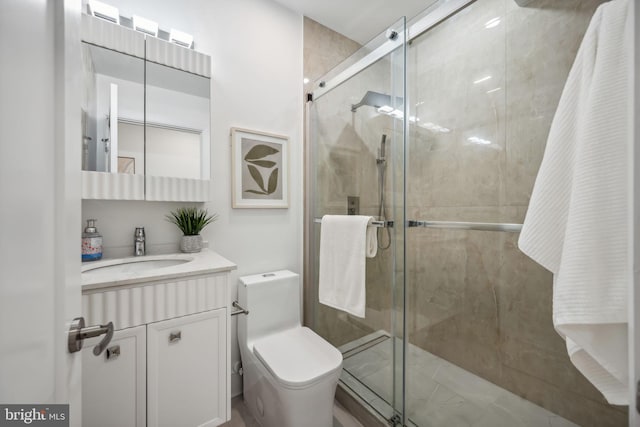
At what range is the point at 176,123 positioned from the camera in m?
1.48

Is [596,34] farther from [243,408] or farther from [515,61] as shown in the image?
[243,408]

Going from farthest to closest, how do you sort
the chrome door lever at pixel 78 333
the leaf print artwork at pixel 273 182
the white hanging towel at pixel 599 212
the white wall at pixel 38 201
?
the leaf print artwork at pixel 273 182
the white hanging towel at pixel 599 212
the chrome door lever at pixel 78 333
the white wall at pixel 38 201

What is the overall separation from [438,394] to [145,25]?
242cm

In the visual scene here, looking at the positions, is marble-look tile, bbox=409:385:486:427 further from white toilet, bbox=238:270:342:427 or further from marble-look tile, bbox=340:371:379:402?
white toilet, bbox=238:270:342:427

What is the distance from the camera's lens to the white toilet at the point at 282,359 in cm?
118

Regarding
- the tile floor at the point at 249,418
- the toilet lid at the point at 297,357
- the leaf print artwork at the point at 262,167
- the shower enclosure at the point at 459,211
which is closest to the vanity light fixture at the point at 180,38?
the leaf print artwork at the point at 262,167

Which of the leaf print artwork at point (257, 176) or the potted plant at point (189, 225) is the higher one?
the leaf print artwork at point (257, 176)

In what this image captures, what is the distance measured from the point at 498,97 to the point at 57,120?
62.3 inches

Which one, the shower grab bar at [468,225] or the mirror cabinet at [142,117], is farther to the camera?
the mirror cabinet at [142,117]

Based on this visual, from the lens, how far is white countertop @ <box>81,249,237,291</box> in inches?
37.9

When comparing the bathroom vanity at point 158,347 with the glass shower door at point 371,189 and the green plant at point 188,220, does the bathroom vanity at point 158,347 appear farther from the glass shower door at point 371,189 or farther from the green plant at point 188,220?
the glass shower door at point 371,189

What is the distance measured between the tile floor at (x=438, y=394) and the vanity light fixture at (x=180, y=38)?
1934 mm

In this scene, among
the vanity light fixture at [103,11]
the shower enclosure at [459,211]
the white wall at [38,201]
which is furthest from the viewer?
the vanity light fixture at [103,11]

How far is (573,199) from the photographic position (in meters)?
0.65
